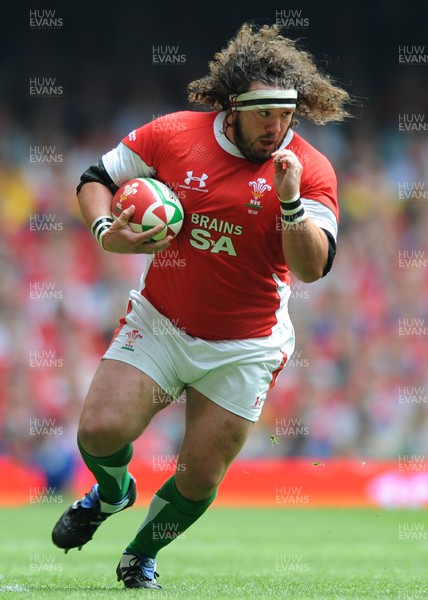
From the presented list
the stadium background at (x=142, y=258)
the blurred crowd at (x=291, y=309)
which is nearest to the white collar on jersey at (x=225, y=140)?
the stadium background at (x=142, y=258)

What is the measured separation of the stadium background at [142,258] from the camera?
15180 mm

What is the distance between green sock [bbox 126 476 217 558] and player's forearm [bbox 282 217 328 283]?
1419 millimetres

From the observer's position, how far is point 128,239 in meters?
5.47

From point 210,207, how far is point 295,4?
37.7 ft

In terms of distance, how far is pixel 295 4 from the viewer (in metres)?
16.4

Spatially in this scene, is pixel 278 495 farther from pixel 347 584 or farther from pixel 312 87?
pixel 312 87

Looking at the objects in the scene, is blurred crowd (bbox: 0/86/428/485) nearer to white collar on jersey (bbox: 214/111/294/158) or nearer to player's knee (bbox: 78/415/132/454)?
player's knee (bbox: 78/415/132/454)

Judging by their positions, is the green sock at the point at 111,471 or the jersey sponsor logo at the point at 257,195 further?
the green sock at the point at 111,471

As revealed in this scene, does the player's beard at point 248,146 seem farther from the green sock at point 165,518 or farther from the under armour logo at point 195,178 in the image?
the green sock at point 165,518

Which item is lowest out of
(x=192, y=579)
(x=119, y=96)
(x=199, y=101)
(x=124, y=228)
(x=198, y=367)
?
(x=119, y=96)

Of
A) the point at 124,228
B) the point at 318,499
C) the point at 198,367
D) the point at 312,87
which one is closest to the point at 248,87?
the point at 312,87

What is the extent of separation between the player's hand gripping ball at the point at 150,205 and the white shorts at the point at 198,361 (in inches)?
23.5

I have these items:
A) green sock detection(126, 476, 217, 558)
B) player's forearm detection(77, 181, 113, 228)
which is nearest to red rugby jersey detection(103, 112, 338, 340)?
player's forearm detection(77, 181, 113, 228)

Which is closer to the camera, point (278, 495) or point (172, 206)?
point (172, 206)
